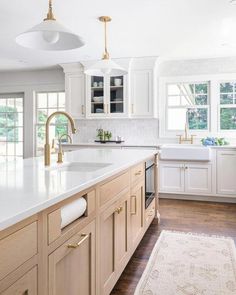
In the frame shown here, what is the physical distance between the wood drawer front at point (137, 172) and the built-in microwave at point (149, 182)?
23cm

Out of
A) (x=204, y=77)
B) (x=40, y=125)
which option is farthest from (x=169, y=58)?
(x=40, y=125)

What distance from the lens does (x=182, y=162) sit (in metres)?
4.81

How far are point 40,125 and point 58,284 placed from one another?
537 centimetres

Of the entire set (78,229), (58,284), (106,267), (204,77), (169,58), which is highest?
→ (169,58)

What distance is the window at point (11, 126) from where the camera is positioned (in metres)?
6.44

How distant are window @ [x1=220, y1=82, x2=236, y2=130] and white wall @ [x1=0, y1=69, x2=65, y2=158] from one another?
3.18 m

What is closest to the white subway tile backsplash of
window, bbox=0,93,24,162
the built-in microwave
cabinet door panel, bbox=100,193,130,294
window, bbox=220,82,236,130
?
window, bbox=220,82,236,130

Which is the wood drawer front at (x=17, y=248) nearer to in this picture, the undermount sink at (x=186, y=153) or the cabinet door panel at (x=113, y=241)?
the cabinet door panel at (x=113, y=241)

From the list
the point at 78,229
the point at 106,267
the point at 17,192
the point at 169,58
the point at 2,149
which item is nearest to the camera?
the point at 17,192

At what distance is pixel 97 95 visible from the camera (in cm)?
543

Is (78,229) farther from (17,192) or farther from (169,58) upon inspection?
(169,58)

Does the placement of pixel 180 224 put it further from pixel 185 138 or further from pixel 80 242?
pixel 80 242

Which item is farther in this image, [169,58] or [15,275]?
[169,58]

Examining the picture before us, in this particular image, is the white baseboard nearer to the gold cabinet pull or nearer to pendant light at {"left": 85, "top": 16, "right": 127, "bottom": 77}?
pendant light at {"left": 85, "top": 16, "right": 127, "bottom": 77}
